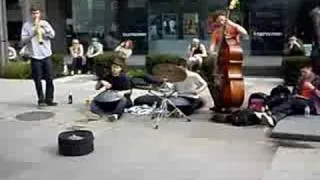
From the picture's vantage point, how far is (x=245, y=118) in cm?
797

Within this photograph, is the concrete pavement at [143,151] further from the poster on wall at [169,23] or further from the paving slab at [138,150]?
the poster on wall at [169,23]

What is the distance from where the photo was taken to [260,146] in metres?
6.82

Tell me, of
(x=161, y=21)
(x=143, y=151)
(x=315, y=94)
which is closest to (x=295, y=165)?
(x=143, y=151)

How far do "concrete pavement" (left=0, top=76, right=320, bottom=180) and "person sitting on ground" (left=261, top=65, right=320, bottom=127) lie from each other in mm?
315

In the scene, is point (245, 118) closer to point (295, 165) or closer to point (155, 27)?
point (295, 165)

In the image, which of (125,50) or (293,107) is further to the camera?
(125,50)

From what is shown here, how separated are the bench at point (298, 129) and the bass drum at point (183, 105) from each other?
1.68 meters

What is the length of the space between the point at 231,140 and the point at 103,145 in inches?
61.0

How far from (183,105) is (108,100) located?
1.12 m

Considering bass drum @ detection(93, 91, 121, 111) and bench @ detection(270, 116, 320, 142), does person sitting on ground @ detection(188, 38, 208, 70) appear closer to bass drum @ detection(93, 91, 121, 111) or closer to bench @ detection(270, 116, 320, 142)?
bass drum @ detection(93, 91, 121, 111)

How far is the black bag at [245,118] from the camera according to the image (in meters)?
7.96

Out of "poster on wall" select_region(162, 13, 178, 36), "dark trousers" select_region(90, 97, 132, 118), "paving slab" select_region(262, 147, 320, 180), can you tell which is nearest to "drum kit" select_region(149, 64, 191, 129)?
"dark trousers" select_region(90, 97, 132, 118)

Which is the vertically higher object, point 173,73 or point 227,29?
point 227,29

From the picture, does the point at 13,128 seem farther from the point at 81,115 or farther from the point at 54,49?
the point at 54,49
